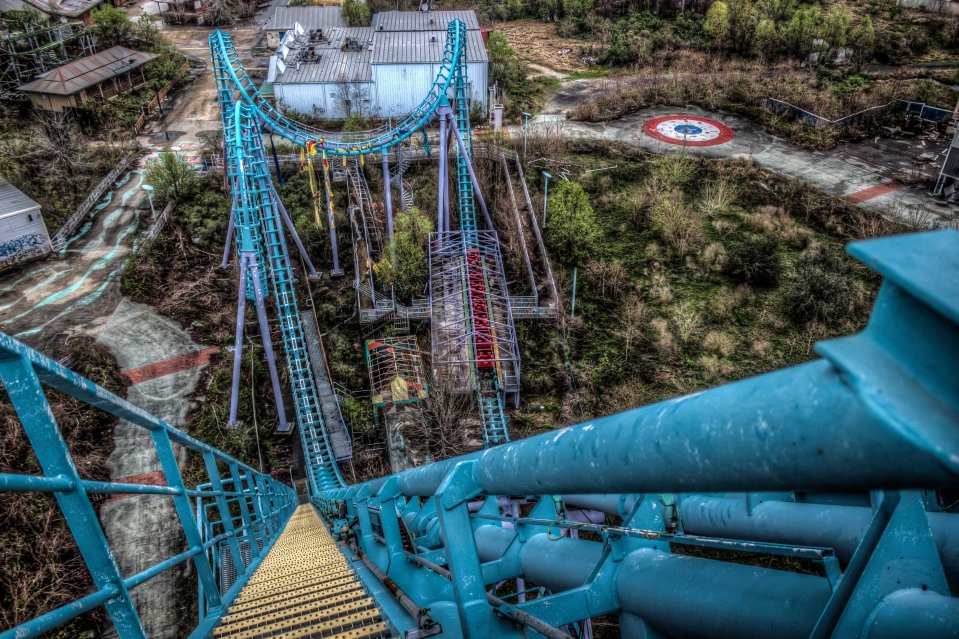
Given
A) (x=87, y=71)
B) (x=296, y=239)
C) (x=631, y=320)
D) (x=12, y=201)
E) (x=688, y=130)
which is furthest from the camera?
(x=87, y=71)

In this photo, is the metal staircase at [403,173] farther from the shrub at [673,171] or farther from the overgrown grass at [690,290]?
the shrub at [673,171]

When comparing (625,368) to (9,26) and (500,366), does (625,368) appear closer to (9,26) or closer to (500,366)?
(500,366)

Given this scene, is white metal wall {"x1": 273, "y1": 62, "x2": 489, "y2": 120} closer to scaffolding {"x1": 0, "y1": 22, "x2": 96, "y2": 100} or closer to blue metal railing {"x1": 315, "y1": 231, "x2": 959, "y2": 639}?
scaffolding {"x1": 0, "y1": 22, "x2": 96, "y2": 100}

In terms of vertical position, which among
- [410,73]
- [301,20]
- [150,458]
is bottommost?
[150,458]

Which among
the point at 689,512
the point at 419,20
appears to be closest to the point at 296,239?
the point at 689,512

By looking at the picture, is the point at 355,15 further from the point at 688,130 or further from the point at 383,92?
the point at 688,130

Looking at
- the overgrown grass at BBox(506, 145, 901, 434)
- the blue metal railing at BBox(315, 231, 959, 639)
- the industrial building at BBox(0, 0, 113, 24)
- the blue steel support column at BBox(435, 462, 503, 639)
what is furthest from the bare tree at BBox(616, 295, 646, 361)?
the industrial building at BBox(0, 0, 113, 24)

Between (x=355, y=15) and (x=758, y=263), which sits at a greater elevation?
(x=355, y=15)

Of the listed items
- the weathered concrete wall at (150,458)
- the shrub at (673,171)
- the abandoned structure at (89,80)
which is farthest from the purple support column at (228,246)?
the shrub at (673,171)
